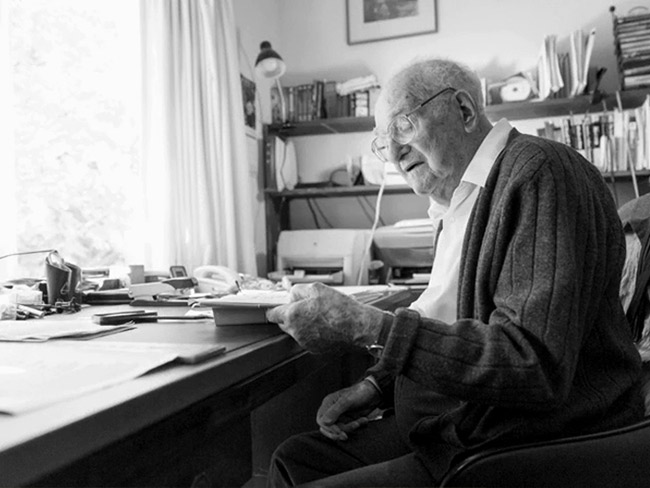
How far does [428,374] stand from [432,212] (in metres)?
0.55

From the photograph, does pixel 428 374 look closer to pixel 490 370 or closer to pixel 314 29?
pixel 490 370

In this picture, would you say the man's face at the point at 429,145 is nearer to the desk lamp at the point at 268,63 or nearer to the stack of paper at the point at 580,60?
the desk lamp at the point at 268,63

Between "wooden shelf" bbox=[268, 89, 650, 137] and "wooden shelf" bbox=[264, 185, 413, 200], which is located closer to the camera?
"wooden shelf" bbox=[268, 89, 650, 137]

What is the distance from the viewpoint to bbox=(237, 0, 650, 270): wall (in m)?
3.08

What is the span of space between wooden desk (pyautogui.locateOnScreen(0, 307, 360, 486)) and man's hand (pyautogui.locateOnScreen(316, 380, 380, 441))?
0.13 meters

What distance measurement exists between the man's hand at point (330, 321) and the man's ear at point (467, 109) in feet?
1.37

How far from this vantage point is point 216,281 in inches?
76.2

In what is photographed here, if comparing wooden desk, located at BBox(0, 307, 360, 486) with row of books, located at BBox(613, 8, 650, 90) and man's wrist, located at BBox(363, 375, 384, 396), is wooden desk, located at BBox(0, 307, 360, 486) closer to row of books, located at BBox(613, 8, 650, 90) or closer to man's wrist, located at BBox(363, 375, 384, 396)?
man's wrist, located at BBox(363, 375, 384, 396)

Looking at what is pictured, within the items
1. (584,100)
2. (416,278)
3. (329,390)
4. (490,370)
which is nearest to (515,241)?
(490,370)

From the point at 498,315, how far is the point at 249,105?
8.27 feet

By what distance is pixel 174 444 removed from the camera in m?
0.65

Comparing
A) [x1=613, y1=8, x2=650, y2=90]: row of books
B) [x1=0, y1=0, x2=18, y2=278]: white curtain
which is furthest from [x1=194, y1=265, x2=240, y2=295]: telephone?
[x1=613, y1=8, x2=650, y2=90]: row of books

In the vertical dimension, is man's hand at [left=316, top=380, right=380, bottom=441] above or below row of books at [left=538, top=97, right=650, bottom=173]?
below

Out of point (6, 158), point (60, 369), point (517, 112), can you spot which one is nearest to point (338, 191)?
point (517, 112)
